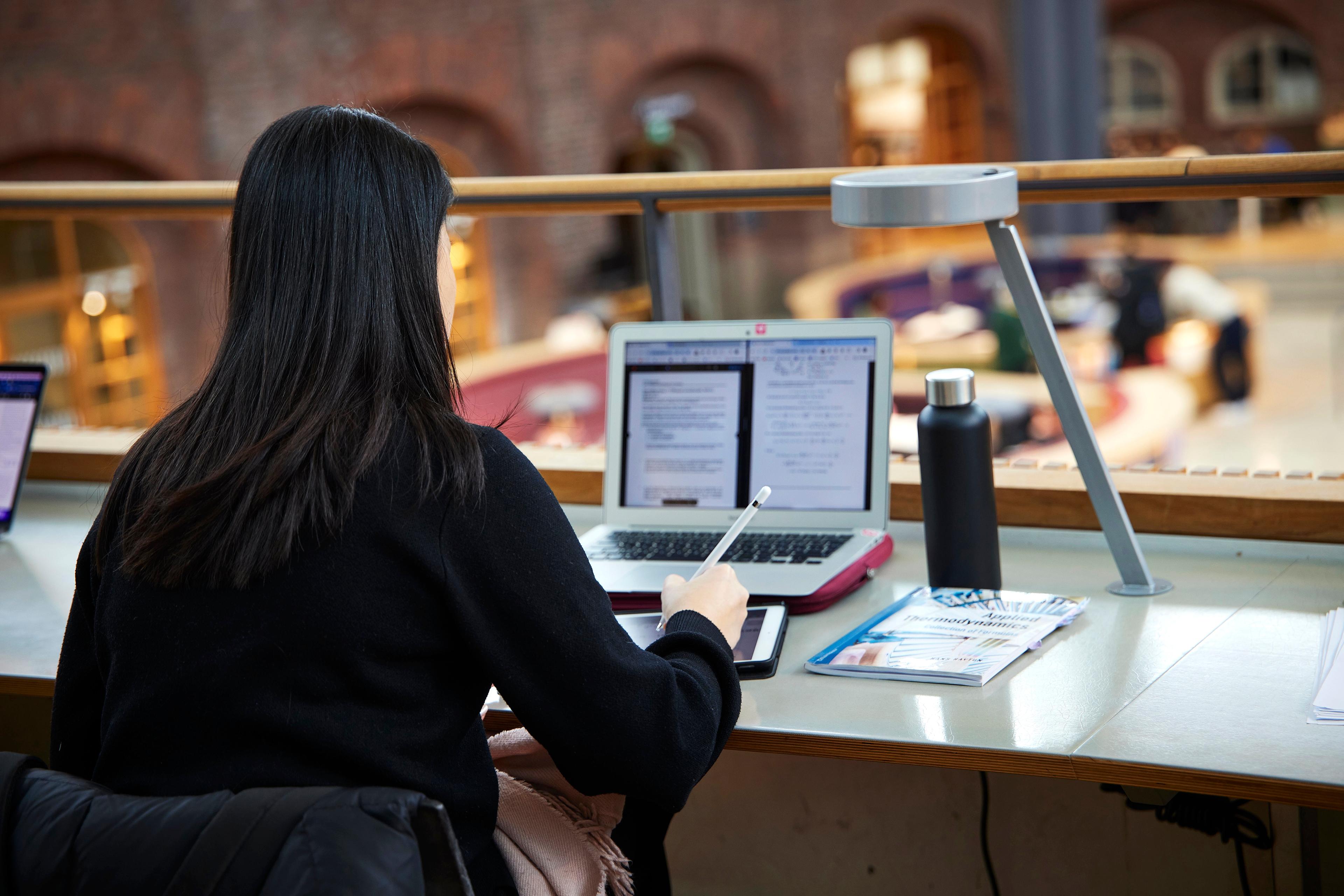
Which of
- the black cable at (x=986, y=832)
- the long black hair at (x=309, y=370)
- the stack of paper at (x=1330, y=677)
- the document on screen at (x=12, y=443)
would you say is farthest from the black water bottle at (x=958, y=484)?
the document on screen at (x=12, y=443)

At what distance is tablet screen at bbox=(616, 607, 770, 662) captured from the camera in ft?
4.62

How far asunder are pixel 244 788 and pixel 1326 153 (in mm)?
1456

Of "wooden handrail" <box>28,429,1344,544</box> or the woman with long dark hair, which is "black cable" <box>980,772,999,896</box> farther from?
the woman with long dark hair

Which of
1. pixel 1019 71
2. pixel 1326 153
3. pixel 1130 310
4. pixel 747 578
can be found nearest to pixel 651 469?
pixel 747 578

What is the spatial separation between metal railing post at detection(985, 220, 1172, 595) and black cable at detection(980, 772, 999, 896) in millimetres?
472

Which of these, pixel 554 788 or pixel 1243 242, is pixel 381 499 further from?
pixel 1243 242

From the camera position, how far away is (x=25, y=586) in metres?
1.90

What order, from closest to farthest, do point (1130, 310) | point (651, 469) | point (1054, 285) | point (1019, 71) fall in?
1. point (651, 469)
2. point (1130, 310)
3. point (1054, 285)
4. point (1019, 71)

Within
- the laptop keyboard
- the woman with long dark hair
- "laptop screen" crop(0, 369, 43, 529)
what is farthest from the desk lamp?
"laptop screen" crop(0, 369, 43, 529)

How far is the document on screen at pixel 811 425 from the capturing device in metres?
1.75

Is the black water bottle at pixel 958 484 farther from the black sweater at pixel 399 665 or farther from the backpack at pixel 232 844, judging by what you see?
the backpack at pixel 232 844

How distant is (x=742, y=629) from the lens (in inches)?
58.2

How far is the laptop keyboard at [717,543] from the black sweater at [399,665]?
56 cm

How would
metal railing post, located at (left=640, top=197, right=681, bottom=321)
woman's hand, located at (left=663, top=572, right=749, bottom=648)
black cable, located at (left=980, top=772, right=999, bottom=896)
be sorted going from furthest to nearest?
metal railing post, located at (left=640, top=197, right=681, bottom=321) → black cable, located at (left=980, top=772, right=999, bottom=896) → woman's hand, located at (left=663, top=572, right=749, bottom=648)
